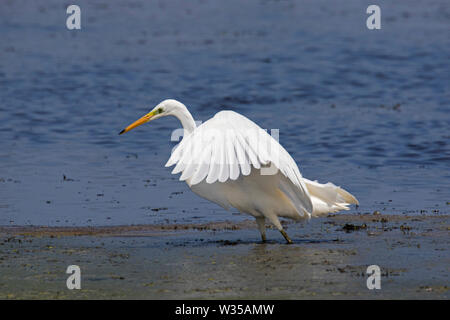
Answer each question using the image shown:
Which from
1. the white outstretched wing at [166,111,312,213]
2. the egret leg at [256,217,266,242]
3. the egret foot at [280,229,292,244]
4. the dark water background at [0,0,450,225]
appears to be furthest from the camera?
the dark water background at [0,0,450,225]

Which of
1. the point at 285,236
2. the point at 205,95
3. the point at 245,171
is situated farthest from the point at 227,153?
the point at 205,95

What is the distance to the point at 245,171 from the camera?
8.46 metres

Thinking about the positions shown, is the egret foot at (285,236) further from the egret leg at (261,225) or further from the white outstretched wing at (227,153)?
the white outstretched wing at (227,153)

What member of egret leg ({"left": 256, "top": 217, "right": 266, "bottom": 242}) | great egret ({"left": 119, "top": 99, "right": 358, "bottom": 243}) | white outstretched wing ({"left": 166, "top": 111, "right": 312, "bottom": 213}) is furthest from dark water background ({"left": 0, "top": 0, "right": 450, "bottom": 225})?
white outstretched wing ({"left": 166, "top": 111, "right": 312, "bottom": 213})

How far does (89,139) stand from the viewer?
17766mm

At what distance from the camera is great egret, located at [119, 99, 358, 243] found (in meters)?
8.56

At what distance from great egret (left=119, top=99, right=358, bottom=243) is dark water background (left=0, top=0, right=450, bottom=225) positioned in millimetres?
1921

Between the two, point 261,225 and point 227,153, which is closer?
point 227,153

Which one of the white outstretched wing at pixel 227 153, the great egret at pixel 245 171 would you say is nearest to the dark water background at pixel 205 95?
the great egret at pixel 245 171

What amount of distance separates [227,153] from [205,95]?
13.8 meters

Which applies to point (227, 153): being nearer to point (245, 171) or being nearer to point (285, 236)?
point (245, 171)

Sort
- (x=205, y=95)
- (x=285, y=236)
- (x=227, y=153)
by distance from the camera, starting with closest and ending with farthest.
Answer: (x=227, y=153), (x=285, y=236), (x=205, y=95)

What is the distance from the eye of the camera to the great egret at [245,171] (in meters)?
8.56

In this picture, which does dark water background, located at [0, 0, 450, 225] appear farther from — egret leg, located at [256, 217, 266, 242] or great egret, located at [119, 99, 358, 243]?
great egret, located at [119, 99, 358, 243]
